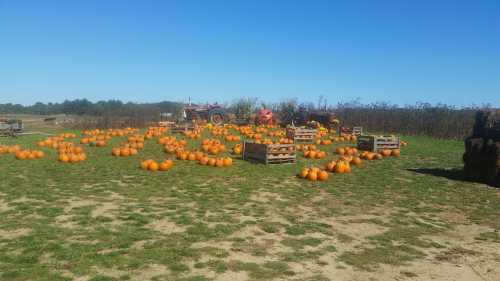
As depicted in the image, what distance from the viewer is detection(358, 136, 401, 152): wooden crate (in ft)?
57.8

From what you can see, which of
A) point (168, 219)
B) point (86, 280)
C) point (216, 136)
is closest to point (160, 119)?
point (216, 136)

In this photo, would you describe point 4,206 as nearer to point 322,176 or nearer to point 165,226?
point 165,226

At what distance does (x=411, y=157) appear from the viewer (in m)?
16.8

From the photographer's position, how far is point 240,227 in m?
6.55

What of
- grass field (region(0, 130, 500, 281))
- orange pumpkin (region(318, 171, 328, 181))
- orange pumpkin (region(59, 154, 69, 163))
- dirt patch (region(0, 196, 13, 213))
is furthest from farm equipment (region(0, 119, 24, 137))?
orange pumpkin (region(318, 171, 328, 181))

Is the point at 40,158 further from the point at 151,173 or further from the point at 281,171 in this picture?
the point at 281,171

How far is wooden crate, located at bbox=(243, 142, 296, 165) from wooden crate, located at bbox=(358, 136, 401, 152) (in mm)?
4948

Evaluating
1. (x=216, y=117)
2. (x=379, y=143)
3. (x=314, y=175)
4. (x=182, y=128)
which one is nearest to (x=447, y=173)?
(x=314, y=175)

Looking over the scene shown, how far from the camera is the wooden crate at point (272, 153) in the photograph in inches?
544

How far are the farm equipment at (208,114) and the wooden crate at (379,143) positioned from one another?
16592mm

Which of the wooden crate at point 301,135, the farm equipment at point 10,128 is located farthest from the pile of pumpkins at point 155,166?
the farm equipment at point 10,128

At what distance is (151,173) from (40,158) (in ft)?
16.1

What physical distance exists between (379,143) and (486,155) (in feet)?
20.6

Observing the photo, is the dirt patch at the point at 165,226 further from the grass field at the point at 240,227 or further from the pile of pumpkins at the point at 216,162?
the pile of pumpkins at the point at 216,162
